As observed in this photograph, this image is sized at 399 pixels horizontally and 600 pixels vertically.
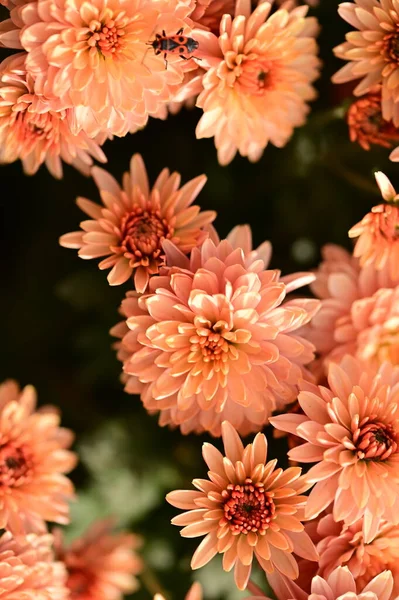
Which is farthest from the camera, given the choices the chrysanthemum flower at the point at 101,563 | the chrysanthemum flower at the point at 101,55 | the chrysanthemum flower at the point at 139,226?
the chrysanthemum flower at the point at 101,563

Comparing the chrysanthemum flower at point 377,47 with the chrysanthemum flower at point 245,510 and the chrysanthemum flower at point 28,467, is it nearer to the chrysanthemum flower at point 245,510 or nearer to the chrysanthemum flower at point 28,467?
the chrysanthemum flower at point 245,510

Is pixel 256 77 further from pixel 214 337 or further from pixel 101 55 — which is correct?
pixel 214 337

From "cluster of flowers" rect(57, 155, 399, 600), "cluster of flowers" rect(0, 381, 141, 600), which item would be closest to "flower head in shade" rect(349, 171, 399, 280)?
"cluster of flowers" rect(57, 155, 399, 600)

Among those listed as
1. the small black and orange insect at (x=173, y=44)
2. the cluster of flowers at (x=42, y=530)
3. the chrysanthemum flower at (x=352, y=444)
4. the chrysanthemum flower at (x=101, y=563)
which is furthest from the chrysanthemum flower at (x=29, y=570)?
the small black and orange insect at (x=173, y=44)

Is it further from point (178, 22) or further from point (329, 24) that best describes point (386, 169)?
point (178, 22)

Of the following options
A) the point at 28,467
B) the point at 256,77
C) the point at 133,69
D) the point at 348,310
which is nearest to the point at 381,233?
the point at 348,310

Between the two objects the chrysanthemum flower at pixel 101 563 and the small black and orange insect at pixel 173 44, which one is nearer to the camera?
the small black and orange insect at pixel 173 44

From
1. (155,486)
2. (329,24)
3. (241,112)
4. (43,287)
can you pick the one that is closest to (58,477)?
(155,486)
